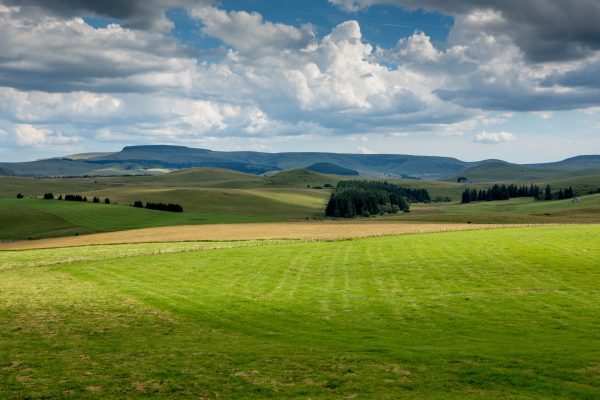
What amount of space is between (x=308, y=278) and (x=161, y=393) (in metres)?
25.3

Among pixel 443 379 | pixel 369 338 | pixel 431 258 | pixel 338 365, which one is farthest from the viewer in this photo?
pixel 431 258

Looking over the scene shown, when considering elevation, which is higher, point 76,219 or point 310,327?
point 310,327

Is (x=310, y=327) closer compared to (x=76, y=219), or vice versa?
(x=310, y=327)

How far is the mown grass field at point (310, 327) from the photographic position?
17797 mm

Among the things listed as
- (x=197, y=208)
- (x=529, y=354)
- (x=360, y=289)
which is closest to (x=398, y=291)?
(x=360, y=289)

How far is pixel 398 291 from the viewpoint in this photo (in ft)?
118

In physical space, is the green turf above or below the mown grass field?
below

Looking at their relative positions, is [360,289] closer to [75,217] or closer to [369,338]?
[369,338]

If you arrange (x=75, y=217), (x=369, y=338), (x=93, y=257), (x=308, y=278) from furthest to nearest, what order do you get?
(x=75, y=217) < (x=93, y=257) < (x=308, y=278) < (x=369, y=338)

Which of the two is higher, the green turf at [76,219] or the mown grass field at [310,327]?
the mown grass field at [310,327]

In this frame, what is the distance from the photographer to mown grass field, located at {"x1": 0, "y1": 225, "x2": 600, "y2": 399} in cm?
1780

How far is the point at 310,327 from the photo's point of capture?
87.5 ft

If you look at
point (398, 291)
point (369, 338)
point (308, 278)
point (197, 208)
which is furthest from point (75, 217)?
point (369, 338)

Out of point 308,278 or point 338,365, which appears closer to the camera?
point 338,365
